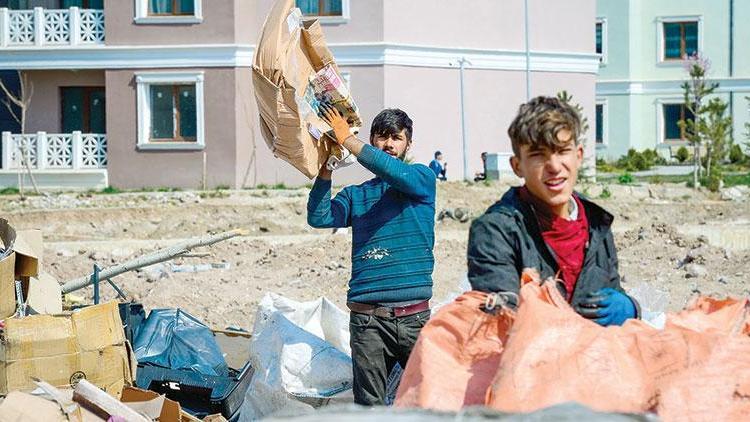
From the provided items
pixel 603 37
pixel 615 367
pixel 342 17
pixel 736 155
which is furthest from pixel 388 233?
pixel 603 37

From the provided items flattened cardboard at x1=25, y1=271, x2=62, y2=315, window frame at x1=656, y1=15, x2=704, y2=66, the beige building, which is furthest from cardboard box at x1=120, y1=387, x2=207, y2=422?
window frame at x1=656, y1=15, x2=704, y2=66

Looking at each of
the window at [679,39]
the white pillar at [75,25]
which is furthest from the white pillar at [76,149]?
the window at [679,39]

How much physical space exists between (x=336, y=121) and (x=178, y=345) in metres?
2.35

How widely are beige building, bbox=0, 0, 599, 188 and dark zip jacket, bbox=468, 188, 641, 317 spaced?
70.2ft

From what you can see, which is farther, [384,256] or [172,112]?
[172,112]

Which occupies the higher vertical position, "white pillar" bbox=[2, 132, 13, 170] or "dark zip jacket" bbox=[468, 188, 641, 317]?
"white pillar" bbox=[2, 132, 13, 170]

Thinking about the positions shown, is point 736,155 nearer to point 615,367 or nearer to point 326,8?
point 326,8

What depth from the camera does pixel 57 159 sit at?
26.7m

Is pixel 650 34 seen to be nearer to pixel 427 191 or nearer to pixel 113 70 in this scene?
pixel 113 70

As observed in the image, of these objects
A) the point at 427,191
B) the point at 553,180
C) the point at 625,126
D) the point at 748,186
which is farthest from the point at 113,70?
the point at 553,180

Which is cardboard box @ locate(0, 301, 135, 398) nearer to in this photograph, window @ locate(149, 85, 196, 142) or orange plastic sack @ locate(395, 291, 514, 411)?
orange plastic sack @ locate(395, 291, 514, 411)

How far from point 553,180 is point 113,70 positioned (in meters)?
24.2

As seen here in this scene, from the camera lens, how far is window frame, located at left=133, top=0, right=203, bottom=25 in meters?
26.1

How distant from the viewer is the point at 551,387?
295 centimetres
